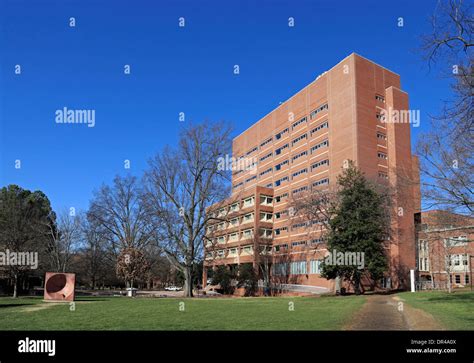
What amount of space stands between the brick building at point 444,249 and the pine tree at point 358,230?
4176mm

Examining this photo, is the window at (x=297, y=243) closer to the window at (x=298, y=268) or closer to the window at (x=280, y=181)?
the window at (x=298, y=268)

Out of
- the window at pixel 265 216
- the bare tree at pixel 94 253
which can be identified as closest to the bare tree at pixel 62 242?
the bare tree at pixel 94 253

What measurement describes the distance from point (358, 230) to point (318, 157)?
104ft

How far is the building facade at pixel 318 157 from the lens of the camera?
62.8 m

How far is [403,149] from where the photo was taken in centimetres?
6644

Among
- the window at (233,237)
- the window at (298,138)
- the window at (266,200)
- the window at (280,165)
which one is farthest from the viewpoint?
the window at (233,237)

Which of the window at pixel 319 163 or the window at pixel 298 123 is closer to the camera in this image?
the window at pixel 319 163

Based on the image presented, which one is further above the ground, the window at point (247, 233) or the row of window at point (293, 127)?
the row of window at point (293, 127)

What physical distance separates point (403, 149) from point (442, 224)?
144 ft

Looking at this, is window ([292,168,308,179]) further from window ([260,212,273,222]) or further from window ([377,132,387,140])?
window ([377,132,387,140])

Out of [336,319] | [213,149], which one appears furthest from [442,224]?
[213,149]

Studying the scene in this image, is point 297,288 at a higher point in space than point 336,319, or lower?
lower

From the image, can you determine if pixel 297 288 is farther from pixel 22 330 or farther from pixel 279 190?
pixel 22 330
